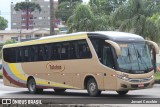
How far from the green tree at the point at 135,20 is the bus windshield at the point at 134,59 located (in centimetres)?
2040

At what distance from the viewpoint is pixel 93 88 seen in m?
19.1

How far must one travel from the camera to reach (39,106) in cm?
1386

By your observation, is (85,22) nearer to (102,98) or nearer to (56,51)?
(56,51)

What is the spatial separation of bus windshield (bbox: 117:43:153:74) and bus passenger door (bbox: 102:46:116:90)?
1.27 ft

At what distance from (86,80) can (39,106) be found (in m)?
6.13

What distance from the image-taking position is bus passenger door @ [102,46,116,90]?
1802 cm

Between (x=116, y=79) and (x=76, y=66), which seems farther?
(x=76, y=66)

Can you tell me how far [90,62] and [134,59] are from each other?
2077 millimetres

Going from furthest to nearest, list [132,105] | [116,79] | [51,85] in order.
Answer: [51,85], [116,79], [132,105]

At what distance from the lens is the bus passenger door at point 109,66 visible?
18016 mm

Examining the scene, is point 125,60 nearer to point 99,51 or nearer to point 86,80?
point 99,51

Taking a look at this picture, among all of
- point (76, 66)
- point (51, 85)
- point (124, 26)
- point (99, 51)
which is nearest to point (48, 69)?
point (51, 85)

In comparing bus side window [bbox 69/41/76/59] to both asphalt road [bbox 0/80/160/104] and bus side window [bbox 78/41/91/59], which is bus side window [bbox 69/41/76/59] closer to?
bus side window [bbox 78/41/91/59]

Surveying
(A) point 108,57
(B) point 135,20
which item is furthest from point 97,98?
(B) point 135,20
